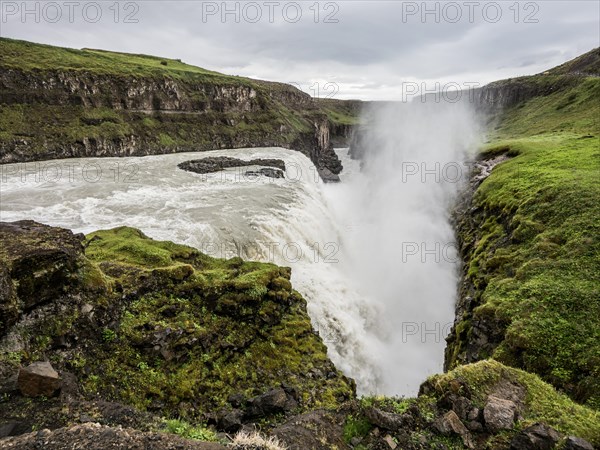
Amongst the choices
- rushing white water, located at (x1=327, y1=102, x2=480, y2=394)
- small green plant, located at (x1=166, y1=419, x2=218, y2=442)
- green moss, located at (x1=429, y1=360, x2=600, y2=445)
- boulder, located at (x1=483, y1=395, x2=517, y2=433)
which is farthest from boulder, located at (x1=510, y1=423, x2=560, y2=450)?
rushing white water, located at (x1=327, y1=102, x2=480, y2=394)

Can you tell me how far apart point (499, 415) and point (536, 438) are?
40.4 inches

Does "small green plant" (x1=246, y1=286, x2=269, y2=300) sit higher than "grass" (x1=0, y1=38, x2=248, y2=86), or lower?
lower

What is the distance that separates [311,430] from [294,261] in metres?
17.3

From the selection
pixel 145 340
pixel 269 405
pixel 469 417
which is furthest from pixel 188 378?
pixel 469 417

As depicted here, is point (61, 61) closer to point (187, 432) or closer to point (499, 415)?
point (187, 432)

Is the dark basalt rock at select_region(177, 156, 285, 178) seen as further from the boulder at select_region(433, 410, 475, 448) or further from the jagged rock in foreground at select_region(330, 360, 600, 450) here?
the boulder at select_region(433, 410, 475, 448)

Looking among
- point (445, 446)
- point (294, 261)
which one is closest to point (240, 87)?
point (294, 261)

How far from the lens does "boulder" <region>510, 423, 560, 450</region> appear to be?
21.1 feet

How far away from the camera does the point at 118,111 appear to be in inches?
2904

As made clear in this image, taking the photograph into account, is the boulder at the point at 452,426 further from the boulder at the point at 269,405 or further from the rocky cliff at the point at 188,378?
the boulder at the point at 269,405

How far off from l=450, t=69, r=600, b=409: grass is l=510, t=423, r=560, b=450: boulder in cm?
438

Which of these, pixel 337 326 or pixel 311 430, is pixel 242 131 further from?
pixel 311 430

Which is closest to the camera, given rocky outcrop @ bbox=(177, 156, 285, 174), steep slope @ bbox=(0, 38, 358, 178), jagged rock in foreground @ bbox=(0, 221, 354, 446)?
jagged rock in foreground @ bbox=(0, 221, 354, 446)

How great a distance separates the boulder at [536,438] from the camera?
644 cm
